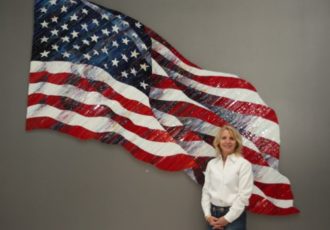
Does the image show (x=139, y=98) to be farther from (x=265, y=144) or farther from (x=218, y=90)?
(x=265, y=144)

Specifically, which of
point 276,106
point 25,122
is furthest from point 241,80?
point 25,122

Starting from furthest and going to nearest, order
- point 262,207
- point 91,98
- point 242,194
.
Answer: point 91,98 → point 262,207 → point 242,194

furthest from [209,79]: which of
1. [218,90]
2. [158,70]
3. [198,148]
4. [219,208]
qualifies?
[219,208]

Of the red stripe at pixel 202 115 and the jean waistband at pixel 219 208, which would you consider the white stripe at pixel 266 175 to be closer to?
the red stripe at pixel 202 115

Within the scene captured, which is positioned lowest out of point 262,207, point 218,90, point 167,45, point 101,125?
point 262,207

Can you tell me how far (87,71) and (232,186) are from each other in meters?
1.50

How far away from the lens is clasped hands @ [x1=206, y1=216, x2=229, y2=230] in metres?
2.27

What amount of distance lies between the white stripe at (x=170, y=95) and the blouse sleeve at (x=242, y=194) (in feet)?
2.35

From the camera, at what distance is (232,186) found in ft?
7.54

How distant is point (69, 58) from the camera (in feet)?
9.41

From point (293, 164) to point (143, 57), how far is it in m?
1.53

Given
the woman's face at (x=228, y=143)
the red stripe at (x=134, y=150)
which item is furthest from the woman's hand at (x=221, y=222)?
the red stripe at (x=134, y=150)

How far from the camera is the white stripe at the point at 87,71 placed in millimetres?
2828

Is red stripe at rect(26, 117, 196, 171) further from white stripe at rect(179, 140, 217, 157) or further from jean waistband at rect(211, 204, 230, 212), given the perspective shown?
jean waistband at rect(211, 204, 230, 212)
